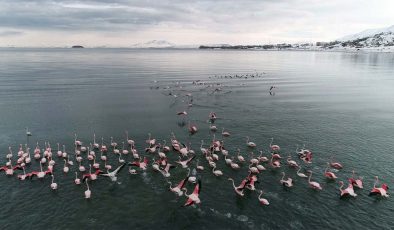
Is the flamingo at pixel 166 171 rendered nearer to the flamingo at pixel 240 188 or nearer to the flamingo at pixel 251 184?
the flamingo at pixel 240 188

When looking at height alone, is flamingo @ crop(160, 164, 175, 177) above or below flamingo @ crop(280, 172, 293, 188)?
above

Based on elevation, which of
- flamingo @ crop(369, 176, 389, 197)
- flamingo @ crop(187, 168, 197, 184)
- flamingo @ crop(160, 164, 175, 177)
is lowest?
flamingo @ crop(369, 176, 389, 197)

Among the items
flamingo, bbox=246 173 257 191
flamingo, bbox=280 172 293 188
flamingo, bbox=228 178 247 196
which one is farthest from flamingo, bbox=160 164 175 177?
flamingo, bbox=280 172 293 188

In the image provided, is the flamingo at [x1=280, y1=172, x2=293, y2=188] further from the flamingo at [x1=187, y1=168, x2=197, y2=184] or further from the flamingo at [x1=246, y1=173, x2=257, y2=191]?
the flamingo at [x1=187, y1=168, x2=197, y2=184]

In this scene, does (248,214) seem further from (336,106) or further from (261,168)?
(336,106)

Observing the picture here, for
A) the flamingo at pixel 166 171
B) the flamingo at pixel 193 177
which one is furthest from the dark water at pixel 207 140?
the flamingo at pixel 193 177

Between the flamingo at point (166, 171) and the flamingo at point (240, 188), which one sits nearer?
the flamingo at point (240, 188)

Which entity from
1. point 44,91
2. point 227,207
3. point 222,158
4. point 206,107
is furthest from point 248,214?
point 44,91

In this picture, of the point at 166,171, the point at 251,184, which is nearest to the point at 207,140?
the point at 166,171

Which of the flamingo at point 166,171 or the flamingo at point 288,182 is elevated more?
the flamingo at point 166,171
